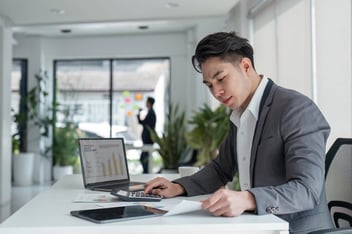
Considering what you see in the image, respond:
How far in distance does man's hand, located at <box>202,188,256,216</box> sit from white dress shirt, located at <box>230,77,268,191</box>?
36 cm

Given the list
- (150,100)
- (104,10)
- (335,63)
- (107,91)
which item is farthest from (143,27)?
(335,63)

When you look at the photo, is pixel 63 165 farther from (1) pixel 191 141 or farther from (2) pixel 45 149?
(1) pixel 191 141

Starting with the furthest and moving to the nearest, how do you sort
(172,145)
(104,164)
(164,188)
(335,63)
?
(172,145) → (335,63) → (104,164) → (164,188)

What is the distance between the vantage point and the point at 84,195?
1623 mm

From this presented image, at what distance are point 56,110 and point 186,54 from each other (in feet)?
9.09

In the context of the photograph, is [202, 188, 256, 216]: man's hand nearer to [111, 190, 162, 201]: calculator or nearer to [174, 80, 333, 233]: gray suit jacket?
[174, 80, 333, 233]: gray suit jacket

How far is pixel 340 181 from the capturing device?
1.80m

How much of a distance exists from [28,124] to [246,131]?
7.21 meters

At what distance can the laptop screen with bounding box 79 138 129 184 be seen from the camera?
1871 mm

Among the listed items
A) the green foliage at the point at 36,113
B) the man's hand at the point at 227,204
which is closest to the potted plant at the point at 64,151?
the green foliage at the point at 36,113

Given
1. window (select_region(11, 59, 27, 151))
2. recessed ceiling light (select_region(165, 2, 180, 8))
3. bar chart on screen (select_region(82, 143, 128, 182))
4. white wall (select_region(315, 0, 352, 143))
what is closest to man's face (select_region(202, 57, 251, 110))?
bar chart on screen (select_region(82, 143, 128, 182))

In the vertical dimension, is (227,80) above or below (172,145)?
above

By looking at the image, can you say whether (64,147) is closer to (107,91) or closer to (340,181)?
(107,91)

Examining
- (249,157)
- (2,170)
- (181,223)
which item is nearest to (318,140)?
(249,157)
